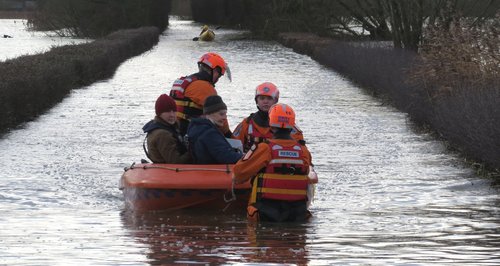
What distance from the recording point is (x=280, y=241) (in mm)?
11734

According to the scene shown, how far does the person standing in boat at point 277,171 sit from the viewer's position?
40.3 ft

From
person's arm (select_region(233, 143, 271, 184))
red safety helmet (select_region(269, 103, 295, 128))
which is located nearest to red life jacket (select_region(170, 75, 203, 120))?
person's arm (select_region(233, 143, 271, 184))

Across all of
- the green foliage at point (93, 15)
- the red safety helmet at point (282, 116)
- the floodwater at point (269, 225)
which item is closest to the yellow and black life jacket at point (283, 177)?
the red safety helmet at point (282, 116)

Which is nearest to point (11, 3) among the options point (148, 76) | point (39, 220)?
point (148, 76)

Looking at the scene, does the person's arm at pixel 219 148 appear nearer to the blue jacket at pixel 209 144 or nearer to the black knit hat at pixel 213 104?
the blue jacket at pixel 209 144

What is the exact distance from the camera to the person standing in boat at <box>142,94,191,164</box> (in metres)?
13.8

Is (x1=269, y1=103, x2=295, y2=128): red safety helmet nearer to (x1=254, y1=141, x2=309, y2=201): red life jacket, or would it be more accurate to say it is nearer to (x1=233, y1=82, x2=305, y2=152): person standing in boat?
(x1=254, y1=141, x2=309, y2=201): red life jacket

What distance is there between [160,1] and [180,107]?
85046 millimetres

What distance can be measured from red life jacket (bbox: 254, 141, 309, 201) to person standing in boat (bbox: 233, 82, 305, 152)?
38.0 inches

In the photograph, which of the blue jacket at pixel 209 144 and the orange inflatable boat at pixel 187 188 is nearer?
the orange inflatable boat at pixel 187 188

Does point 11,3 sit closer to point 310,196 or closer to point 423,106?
point 423,106

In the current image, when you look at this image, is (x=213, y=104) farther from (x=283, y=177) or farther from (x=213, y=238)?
(x=213, y=238)

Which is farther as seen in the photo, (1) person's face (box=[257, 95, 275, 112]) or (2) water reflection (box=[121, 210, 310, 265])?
(1) person's face (box=[257, 95, 275, 112])

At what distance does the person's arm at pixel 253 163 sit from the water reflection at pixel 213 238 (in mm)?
541
